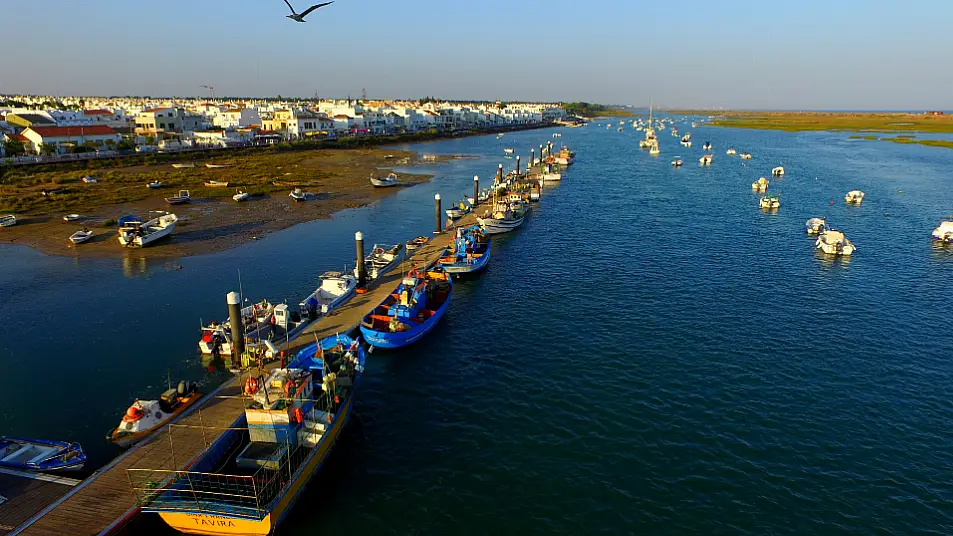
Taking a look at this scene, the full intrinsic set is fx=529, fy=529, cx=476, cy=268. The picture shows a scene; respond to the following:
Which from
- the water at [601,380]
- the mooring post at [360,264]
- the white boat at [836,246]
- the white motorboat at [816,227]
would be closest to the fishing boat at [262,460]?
the water at [601,380]

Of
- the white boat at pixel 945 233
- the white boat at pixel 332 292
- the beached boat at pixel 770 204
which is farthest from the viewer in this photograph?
the beached boat at pixel 770 204

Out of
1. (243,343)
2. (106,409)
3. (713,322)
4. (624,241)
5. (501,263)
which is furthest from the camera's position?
(624,241)

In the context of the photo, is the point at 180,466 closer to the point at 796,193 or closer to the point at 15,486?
the point at 15,486

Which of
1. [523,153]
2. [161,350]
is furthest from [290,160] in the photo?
[161,350]

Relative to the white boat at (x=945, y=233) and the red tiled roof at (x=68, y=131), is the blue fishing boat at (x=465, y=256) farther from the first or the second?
the red tiled roof at (x=68, y=131)

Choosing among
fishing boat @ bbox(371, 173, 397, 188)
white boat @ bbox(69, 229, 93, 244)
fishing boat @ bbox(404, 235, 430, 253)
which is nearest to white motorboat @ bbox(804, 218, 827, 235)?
fishing boat @ bbox(404, 235, 430, 253)

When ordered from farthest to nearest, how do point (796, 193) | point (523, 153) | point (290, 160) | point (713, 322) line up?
point (523, 153) → point (290, 160) → point (796, 193) → point (713, 322)

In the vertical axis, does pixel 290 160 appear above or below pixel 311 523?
above

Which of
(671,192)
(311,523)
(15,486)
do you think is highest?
(671,192)
